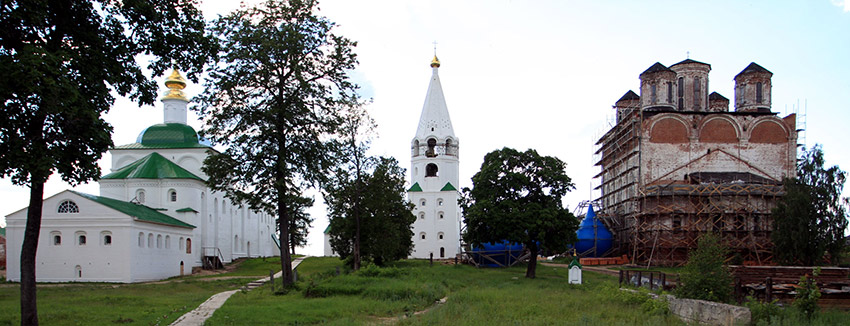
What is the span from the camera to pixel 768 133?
42.5 metres

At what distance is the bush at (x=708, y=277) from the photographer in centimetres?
1559

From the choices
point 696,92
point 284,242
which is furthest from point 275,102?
point 696,92

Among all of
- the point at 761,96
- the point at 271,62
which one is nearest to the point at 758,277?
the point at 271,62

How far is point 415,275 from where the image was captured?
1035 inches

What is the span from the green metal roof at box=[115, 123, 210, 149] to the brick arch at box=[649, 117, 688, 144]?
31.2m

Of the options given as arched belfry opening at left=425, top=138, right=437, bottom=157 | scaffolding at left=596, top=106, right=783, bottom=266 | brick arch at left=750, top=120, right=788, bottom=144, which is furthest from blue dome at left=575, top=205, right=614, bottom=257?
arched belfry opening at left=425, top=138, right=437, bottom=157

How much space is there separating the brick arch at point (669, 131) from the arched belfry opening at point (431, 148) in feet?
69.9

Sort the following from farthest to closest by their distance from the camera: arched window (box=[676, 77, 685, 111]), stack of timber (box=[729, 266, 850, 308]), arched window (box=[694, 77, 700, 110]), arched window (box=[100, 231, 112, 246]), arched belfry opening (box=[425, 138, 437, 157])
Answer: arched belfry opening (box=[425, 138, 437, 157]), arched window (box=[676, 77, 685, 111]), arched window (box=[694, 77, 700, 110]), arched window (box=[100, 231, 112, 246]), stack of timber (box=[729, 266, 850, 308])

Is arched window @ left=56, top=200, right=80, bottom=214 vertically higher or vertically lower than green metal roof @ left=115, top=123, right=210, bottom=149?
lower

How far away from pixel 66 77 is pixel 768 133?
139ft

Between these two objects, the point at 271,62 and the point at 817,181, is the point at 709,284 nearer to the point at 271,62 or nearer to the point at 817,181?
the point at 271,62

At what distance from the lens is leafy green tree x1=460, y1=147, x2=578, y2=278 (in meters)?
29.4

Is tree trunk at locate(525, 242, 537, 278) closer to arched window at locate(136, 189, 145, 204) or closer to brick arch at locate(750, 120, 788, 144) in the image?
brick arch at locate(750, 120, 788, 144)

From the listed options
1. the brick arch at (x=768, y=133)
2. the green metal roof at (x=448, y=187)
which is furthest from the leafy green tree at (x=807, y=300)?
the green metal roof at (x=448, y=187)
